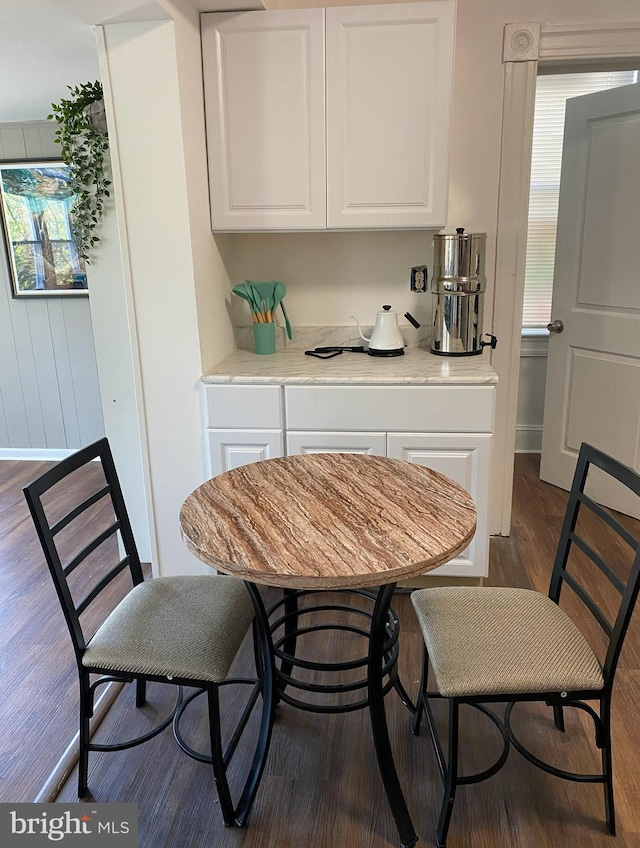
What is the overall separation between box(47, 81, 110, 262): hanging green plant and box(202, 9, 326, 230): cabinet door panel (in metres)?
0.40

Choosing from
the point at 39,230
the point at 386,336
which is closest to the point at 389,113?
the point at 386,336

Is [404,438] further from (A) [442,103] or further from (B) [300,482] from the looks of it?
(A) [442,103]

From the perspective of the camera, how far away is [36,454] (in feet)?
13.9

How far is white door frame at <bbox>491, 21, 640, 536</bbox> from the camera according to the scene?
2.58 m

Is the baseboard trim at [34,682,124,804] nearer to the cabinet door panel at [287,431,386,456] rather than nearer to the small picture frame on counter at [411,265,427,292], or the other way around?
the cabinet door panel at [287,431,386,456]

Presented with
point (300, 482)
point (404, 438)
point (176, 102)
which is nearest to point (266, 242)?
point (176, 102)

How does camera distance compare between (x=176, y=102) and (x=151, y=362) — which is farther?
(x=151, y=362)

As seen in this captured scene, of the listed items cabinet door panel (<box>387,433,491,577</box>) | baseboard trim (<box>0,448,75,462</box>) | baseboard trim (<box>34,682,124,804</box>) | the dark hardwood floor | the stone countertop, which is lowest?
the dark hardwood floor

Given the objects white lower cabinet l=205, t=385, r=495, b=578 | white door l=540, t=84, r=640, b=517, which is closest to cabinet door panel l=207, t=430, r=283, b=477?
white lower cabinet l=205, t=385, r=495, b=578

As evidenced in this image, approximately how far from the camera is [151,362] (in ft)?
8.00

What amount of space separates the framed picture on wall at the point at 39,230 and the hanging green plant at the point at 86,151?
133cm

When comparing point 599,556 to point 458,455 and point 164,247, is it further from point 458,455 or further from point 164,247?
point 164,247

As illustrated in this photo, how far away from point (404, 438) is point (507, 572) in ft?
2.74

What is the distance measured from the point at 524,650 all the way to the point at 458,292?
1.50 m
